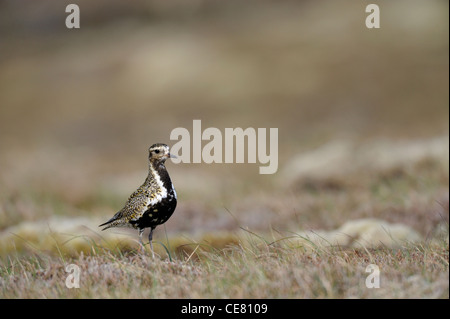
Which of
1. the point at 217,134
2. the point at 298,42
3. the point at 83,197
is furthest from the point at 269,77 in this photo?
the point at 83,197

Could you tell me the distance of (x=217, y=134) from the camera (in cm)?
2197

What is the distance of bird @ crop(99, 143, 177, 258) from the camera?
4641 mm

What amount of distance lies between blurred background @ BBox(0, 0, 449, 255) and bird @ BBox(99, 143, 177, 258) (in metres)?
5.76

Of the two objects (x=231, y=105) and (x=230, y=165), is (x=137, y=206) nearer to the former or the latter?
(x=230, y=165)

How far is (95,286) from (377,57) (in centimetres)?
2908

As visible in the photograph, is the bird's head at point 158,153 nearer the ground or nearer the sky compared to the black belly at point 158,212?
nearer the sky

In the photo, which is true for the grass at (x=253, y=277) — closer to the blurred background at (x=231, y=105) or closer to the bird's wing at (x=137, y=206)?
the bird's wing at (x=137, y=206)

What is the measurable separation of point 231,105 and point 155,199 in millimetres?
25050

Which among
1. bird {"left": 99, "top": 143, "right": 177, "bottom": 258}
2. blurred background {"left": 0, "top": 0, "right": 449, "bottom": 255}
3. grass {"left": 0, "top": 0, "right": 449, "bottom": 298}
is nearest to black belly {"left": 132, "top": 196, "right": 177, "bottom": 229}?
bird {"left": 99, "top": 143, "right": 177, "bottom": 258}

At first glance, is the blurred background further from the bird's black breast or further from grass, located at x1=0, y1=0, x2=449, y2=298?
the bird's black breast

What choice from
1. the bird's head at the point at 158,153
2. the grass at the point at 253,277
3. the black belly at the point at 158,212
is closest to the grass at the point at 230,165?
the grass at the point at 253,277

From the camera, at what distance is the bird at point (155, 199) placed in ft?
15.2

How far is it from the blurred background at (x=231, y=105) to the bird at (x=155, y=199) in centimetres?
576

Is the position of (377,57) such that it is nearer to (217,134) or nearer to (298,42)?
(298,42)
